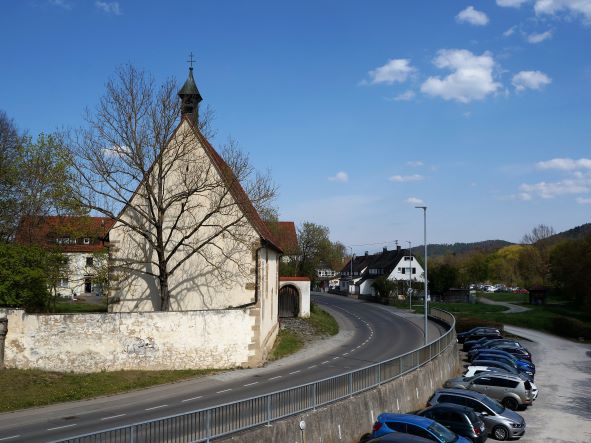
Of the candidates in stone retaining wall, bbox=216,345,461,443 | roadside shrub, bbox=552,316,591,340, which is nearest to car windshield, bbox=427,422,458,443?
stone retaining wall, bbox=216,345,461,443

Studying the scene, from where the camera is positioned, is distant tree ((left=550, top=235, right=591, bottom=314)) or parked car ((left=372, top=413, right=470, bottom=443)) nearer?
parked car ((left=372, top=413, right=470, bottom=443))

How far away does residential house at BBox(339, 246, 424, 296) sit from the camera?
298ft

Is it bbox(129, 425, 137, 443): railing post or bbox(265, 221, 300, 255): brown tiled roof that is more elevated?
bbox(265, 221, 300, 255): brown tiled roof

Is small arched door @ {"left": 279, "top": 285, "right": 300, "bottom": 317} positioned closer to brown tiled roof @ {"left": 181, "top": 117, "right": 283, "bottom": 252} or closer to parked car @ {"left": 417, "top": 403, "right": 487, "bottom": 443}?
brown tiled roof @ {"left": 181, "top": 117, "right": 283, "bottom": 252}

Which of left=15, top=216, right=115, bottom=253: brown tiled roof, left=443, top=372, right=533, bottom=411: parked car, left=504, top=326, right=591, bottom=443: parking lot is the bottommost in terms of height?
left=504, top=326, right=591, bottom=443: parking lot

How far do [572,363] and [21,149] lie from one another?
40308 millimetres

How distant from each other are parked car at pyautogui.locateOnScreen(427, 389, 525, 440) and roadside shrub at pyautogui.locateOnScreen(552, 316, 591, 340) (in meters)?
39.5

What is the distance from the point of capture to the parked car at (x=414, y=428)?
1475 cm

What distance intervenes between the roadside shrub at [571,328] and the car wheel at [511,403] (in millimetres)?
35086

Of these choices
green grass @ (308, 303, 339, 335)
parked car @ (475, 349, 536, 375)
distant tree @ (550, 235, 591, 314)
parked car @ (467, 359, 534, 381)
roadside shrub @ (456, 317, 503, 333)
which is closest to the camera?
parked car @ (467, 359, 534, 381)

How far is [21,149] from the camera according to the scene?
36500mm

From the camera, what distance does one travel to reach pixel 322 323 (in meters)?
45.8

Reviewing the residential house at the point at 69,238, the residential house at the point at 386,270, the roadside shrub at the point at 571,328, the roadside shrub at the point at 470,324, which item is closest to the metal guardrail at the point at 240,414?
the residential house at the point at 69,238

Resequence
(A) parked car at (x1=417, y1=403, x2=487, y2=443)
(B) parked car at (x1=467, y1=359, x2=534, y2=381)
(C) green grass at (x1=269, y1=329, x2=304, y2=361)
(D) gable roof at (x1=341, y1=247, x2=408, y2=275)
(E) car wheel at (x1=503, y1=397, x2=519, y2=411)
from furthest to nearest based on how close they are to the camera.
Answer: (D) gable roof at (x1=341, y1=247, x2=408, y2=275) < (C) green grass at (x1=269, y1=329, x2=304, y2=361) < (B) parked car at (x1=467, y1=359, x2=534, y2=381) < (E) car wheel at (x1=503, y1=397, x2=519, y2=411) < (A) parked car at (x1=417, y1=403, x2=487, y2=443)
